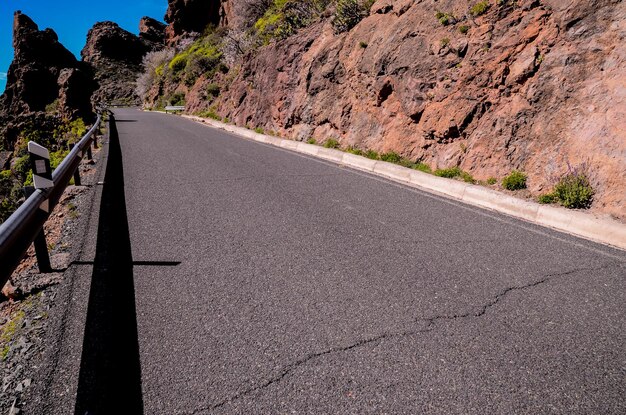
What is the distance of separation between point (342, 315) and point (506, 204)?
446 cm

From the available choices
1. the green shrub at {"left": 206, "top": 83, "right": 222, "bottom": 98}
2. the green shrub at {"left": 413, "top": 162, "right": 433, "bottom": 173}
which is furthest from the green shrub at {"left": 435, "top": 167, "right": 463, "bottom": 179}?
the green shrub at {"left": 206, "top": 83, "right": 222, "bottom": 98}

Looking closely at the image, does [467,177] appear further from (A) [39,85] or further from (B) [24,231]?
(A) [39,85]

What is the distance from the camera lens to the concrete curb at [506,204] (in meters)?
5.12

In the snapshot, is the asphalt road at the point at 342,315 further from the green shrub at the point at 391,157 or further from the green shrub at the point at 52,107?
the green shrub at the point at 52,107

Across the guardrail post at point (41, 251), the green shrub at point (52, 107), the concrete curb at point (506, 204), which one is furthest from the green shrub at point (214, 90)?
the guardrail post at point (41, 251)

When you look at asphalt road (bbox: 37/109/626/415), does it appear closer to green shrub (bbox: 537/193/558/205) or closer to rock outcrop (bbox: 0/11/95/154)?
green shrub (bbox: 537/193/558/205)

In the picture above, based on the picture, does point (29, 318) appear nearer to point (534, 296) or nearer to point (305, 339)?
point (305, 339)

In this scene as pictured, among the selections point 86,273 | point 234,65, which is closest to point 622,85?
point 86,273

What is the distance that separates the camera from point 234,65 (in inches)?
1217

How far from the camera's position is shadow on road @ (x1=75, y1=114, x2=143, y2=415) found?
2.30 m

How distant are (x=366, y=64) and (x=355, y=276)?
34.6ft

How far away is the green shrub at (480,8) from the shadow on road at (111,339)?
9191 millimetres

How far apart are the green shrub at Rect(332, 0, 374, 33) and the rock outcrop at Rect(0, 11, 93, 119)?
71.9ft

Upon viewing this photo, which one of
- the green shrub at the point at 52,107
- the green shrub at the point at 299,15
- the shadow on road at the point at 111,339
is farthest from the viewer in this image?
the green shrub at the point at 52,107
